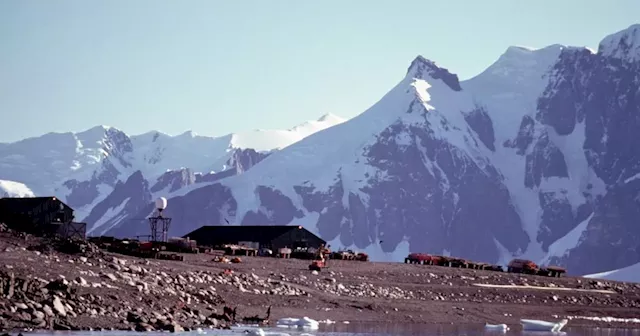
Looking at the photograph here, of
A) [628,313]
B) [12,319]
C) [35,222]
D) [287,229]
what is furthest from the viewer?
[287,229]

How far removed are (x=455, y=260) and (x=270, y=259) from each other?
32901mm

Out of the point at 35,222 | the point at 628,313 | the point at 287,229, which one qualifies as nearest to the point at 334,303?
the point at 628,313

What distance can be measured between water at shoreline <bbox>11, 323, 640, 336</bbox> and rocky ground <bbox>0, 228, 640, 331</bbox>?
174 centimetres

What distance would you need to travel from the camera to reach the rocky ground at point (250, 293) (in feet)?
200

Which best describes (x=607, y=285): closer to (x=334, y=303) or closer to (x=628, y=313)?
(x=628, y=313)

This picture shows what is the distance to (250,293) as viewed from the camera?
80500 millimetres

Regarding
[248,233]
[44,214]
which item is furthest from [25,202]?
[248,233]

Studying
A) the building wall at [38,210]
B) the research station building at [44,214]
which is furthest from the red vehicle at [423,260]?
the building wall at [38,210]

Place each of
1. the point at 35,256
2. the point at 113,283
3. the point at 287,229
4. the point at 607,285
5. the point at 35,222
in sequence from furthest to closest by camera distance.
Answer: the point at 287,229
the point at 607,285
the point at 35,222
the point at 35,256
the point at 113,283

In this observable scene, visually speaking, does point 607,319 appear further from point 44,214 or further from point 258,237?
point 258,237

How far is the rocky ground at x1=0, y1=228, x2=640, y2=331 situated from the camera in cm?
6081

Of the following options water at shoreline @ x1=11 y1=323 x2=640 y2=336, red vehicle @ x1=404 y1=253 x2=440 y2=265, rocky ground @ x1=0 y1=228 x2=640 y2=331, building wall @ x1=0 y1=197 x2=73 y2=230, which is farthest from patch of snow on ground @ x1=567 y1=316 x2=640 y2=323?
building wall @ x1=0 y1=197 x2=73 y2=230

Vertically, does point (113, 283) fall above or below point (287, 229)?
below

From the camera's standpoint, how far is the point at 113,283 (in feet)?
228
